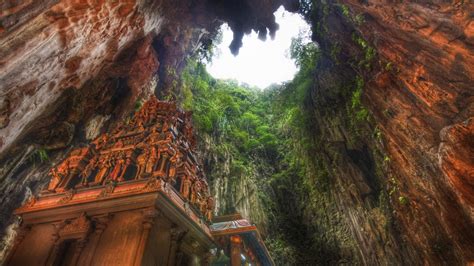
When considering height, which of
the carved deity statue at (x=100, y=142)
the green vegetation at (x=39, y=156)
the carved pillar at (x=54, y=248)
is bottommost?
the carved pillar at (x=54, y=248)

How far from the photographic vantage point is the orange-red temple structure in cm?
361

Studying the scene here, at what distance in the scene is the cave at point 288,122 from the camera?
487 centimetres

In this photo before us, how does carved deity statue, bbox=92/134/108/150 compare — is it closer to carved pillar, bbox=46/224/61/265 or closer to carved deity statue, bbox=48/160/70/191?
carved deity statue, bbox=48/160/70/191

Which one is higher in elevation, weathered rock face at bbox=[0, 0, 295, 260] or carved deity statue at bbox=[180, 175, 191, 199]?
weathered rock face at bbox=[0, 0, 295, 260]

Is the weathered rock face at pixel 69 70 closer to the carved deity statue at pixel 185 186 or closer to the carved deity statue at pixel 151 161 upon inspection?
the carved deity statue at pixel 151 161

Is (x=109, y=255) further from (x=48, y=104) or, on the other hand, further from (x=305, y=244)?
(x=305, y=244)

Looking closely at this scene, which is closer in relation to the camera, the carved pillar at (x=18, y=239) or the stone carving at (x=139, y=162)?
the carved pillar at (x=18, y=239)

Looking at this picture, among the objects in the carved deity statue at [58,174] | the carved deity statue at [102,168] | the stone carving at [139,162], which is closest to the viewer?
the stone carving at [139,162]

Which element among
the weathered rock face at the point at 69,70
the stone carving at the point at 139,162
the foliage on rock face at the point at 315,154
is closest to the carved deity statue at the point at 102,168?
the stone carving at the point at 139,162

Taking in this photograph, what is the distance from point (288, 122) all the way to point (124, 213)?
38.6 ft

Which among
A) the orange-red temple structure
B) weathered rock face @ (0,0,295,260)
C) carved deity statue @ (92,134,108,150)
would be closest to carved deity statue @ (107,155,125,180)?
the orange-red temple structure

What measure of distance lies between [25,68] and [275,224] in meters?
→ 13.1

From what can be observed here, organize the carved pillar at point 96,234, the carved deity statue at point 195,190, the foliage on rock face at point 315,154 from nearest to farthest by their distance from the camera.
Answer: the carved pillar at point 96,234 → the carved deity statue at point 195,190 → the foliage on rock face at point 315,154

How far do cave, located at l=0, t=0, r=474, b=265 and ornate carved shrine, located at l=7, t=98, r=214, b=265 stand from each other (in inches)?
1.6
